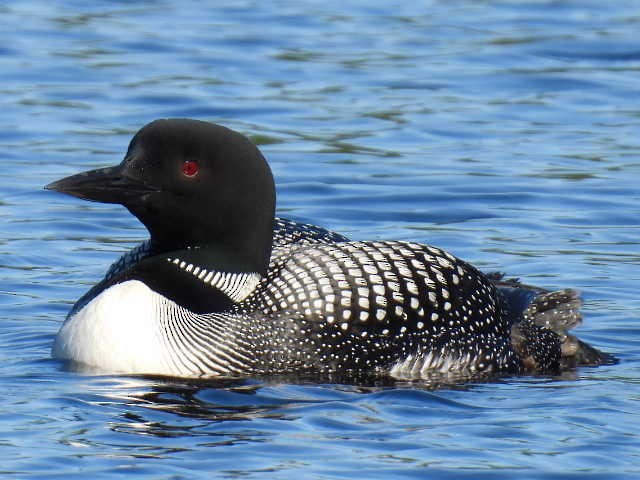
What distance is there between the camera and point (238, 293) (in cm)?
720

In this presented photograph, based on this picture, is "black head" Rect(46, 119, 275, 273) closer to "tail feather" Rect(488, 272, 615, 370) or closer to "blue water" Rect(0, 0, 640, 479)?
"blue water" Rect(0, 0, 640, 479)

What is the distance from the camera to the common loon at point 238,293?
7.03 metres

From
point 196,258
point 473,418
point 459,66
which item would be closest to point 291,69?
point 459,66

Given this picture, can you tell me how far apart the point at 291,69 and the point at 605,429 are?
7238mm

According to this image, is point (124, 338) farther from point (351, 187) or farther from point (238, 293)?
point (351, 187)

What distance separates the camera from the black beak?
277 inches

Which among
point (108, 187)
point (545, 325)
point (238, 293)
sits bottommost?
point (545, 325)

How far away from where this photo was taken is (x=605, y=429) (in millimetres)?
6422

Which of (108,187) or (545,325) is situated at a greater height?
(108,187)

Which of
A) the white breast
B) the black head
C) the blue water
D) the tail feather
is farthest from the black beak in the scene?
the tail feather

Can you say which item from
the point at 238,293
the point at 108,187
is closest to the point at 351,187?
the point at 238,293

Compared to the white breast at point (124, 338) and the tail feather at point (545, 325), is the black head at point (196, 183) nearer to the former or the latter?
the white breast at point (124, 338)

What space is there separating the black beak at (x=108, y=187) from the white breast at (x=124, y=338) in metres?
0.38

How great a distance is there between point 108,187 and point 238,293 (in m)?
0.67
